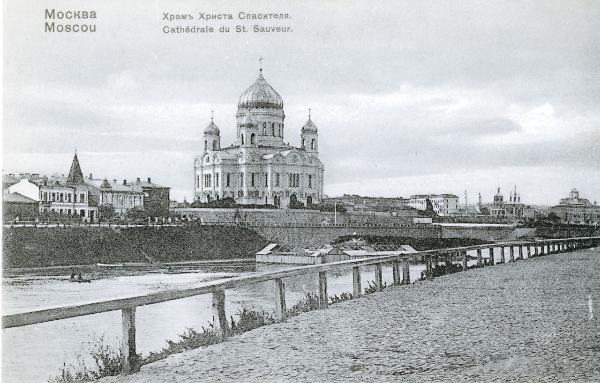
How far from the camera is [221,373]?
16.9ft

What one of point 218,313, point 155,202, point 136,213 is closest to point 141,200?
point 155,202

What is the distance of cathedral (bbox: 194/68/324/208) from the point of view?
169 feet

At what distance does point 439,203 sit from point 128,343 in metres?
72.4

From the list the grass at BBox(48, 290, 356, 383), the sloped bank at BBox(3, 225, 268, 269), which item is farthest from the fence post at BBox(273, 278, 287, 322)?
the sloped bank at BBox(3, 225, 268, 269)

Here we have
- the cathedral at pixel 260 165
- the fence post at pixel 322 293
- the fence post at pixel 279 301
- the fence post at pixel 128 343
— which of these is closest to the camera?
the fence post at pixel 128 343

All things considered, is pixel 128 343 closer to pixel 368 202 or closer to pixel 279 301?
pixel 279 301

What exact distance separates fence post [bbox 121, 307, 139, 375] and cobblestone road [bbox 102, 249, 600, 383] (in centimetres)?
9

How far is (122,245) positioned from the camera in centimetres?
3319

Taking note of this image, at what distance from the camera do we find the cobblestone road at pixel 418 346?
5113 millimetres

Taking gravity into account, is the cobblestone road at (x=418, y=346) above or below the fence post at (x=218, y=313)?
below

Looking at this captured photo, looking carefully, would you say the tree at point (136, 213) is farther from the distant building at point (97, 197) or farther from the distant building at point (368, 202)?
the distant building at point (368, 202)

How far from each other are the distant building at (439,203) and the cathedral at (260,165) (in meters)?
20.5

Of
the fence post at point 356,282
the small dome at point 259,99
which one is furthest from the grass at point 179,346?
the small dome at point 259,99

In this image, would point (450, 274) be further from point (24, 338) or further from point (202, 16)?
point (24, 338)
